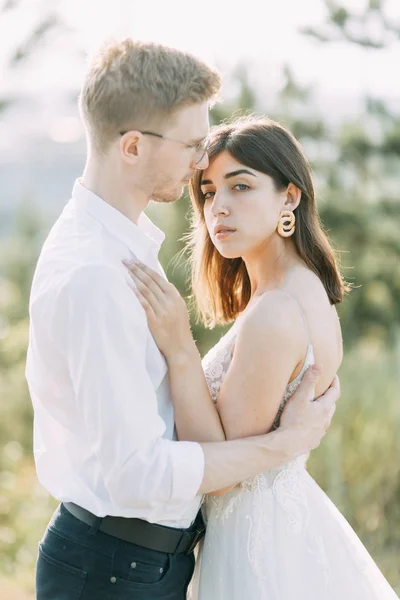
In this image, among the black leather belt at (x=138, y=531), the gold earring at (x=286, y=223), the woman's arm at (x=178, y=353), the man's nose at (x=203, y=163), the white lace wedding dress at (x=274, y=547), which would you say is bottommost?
the white lace wedding dress at (x=274, y=547)

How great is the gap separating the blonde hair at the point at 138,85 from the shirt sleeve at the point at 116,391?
36 cm

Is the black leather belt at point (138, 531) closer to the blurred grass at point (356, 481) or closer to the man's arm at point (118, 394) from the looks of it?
the man's arm at point (118, 394)

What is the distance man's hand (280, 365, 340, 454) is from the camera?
7.54 feet

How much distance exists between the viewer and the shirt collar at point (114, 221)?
2.12 meters

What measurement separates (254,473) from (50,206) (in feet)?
17.4

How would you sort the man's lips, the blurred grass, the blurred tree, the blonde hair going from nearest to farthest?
1. the blonde hair
2. the man's lips
3. the blurred grass
4. the blurred tree

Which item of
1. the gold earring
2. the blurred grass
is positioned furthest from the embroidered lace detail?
the blurred grass

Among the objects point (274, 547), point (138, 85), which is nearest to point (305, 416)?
point (274, 547)

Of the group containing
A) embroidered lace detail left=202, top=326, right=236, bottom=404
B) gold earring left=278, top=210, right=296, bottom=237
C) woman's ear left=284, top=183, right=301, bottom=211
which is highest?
woman's ear left=284, top=183, right=301, bottom=211

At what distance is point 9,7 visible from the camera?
234 inches

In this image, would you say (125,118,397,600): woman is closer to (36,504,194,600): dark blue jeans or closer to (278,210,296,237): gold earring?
(278,210,296,237): gold earring

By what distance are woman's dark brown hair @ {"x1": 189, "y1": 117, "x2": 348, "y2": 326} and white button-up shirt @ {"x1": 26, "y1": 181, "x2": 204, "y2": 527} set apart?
448 mm

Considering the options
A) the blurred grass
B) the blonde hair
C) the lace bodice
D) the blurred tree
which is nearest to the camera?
the blonde hair

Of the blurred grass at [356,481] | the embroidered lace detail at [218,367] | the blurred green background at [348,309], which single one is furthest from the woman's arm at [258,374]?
the blurred grass at [356,481]
